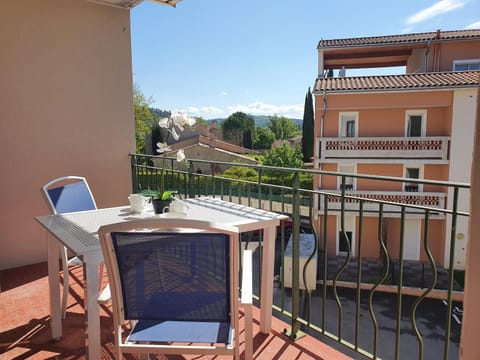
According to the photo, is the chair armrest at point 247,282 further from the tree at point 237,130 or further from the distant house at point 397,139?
the tree at point 237,130

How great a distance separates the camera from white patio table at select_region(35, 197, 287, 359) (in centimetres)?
149

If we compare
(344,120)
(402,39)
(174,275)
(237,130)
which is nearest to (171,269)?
(174,275)

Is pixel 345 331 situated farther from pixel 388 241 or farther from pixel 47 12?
pixel 47 12

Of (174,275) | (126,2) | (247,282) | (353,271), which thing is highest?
(126,2)

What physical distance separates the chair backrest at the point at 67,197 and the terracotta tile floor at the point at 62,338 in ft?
2.26

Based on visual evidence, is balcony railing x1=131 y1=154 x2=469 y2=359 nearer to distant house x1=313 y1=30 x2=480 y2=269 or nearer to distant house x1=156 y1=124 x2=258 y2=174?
distant house x1=313 y1=30 x2=480 y2=269

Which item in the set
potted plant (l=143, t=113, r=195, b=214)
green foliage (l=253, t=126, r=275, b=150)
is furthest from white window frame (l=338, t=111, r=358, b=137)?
green foliage (l=253, t=126, r=275, b=150)

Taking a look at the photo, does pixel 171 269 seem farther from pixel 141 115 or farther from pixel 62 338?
pixel 141 115

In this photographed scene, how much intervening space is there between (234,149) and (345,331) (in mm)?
24535

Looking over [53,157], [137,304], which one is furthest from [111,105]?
[137,304]

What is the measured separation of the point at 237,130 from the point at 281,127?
306 inches

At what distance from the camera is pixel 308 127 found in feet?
67.1

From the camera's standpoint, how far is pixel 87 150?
3420 millimetres

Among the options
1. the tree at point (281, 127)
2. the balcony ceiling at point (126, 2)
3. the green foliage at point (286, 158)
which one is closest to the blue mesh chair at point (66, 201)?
the balcony ceiling at point (126, 2)
